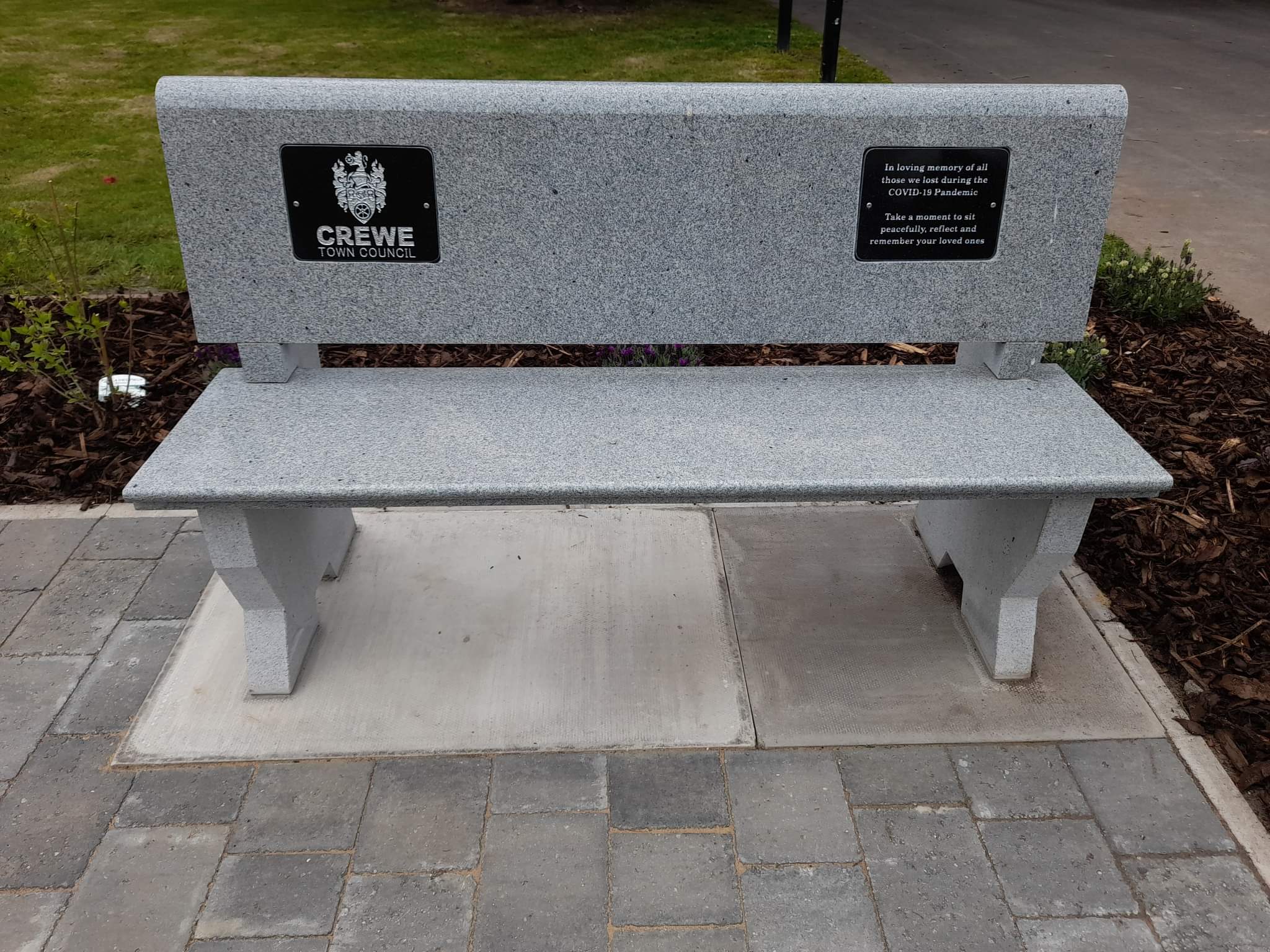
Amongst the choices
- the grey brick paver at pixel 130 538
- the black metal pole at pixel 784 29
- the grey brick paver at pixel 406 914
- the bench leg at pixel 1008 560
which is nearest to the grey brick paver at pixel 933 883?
the bench leg at pixel 1008 560

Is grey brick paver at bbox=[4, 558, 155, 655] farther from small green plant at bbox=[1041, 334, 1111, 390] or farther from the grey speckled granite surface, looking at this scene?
small green plant at bbox=[1041, 334, 1111, 390]

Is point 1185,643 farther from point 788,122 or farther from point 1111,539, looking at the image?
point 788,122

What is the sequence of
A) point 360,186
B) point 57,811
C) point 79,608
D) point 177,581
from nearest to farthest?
point 57,811
point 360,186
point 79,608
point 177,581

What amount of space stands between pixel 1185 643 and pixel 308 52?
12.1m

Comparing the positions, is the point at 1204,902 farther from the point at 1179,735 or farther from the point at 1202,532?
the point at 1202,532

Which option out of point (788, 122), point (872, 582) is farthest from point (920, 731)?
point (788, 122)

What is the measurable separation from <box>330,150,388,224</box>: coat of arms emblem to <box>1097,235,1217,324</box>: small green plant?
3811mm

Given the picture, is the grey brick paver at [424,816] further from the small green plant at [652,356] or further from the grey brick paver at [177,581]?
the small green plant at [652,356]

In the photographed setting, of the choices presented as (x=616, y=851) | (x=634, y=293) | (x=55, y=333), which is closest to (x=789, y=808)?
(x=616, y=851)

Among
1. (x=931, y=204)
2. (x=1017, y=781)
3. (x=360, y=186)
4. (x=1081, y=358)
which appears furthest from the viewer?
(x=1081, y=358)

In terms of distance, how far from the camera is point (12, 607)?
134 inches

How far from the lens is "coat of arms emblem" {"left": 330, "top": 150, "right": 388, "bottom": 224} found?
9.39 feet

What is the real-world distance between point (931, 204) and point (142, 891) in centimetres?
285

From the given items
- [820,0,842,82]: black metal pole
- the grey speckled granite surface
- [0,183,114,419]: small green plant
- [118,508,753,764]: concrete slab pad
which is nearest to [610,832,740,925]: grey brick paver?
[118,508,753,764]: concrete slab pad
